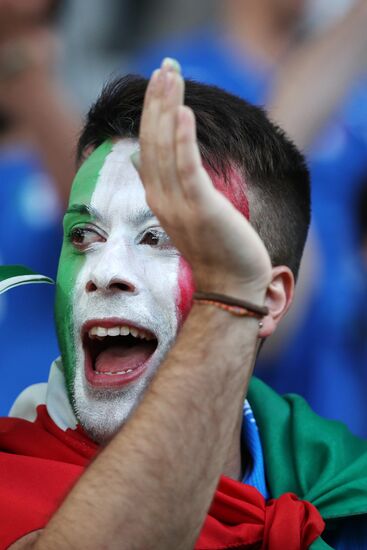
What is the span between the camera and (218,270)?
1.67m

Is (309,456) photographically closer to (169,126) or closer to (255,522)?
(255,522)

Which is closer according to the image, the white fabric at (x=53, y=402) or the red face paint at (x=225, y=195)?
the red face paint at (x=225, y=195)

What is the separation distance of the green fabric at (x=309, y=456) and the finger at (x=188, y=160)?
955mm

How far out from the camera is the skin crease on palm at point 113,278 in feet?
7.11

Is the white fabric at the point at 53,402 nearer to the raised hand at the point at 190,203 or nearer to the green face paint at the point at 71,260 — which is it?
the green face paint at the point at 71,260

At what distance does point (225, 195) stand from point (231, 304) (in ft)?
2.17

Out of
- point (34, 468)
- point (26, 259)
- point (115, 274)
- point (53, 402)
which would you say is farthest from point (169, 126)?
point (26, 259)

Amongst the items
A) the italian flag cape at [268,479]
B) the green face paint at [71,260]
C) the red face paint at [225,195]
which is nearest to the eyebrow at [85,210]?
the green face paint at [71,260]

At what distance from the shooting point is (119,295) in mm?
2174

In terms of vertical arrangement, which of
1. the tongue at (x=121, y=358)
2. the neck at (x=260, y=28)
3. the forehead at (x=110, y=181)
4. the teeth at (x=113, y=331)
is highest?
the neck at (x=260, y=28)

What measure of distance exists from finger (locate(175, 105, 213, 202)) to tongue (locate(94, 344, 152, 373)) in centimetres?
69

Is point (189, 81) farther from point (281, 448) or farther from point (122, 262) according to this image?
point (281, 448)

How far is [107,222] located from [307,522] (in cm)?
79

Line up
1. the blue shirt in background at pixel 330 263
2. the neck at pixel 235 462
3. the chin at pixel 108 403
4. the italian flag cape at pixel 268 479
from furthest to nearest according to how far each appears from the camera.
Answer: the blue shirt in background at pixel 330 263
the neck at pixel 235 462
the chin at pixel 108 403
the italian flag cape at pixel 268 479
